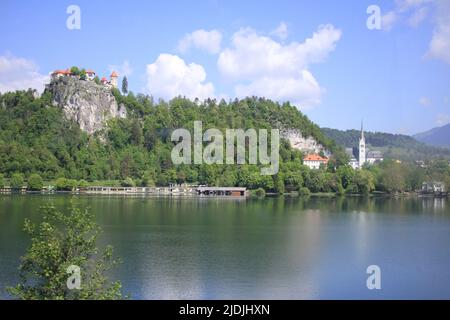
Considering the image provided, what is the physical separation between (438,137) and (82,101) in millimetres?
77454

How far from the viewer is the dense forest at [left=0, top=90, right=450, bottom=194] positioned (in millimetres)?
66000

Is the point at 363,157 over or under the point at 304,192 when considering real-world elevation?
over

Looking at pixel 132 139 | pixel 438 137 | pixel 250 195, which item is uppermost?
pixel 438 137

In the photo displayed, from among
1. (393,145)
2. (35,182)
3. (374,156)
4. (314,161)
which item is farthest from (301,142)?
(393,145)

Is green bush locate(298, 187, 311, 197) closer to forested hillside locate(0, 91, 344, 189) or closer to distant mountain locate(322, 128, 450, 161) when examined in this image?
forested hillside locate(0, 91, 344, 189)

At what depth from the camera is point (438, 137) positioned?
12619 centimetres

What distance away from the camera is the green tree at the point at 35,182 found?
6306 cm

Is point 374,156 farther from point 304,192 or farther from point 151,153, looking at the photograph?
point 151,153

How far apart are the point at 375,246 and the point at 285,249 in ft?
13.4

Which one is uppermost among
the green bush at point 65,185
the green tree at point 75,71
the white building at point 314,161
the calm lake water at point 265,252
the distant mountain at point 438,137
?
the green tree at point 75,71

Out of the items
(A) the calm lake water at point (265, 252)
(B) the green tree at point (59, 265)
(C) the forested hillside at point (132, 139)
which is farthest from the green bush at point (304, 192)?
(B) the green tree at point (59, 265)

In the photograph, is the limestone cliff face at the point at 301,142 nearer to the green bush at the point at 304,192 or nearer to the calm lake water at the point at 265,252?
the green bush at the point at 304,192

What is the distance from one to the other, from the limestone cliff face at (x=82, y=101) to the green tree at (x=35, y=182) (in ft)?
54.3

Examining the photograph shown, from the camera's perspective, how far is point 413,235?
2983 centimetres
